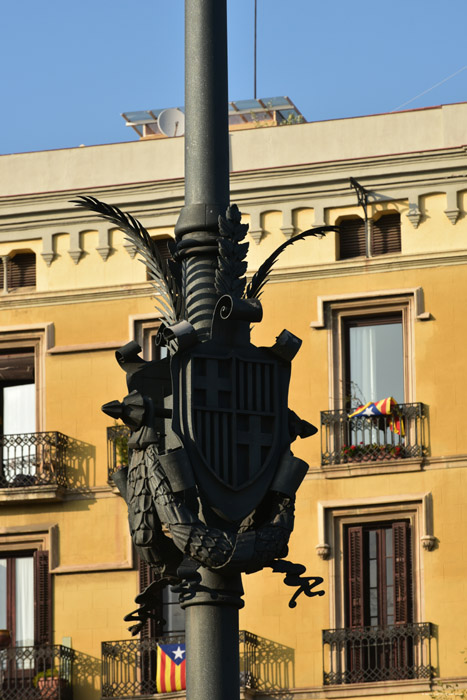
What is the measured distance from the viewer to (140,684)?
30.2m

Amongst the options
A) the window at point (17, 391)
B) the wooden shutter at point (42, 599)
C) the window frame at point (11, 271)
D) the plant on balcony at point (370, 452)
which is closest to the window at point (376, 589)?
the plant on balcony at point (370, 452)

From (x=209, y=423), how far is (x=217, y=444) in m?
0.10

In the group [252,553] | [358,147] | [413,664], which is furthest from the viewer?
[358,147]

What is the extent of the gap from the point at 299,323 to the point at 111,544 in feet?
16.1

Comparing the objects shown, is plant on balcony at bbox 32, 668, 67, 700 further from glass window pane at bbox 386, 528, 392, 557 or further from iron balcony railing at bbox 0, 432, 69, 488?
glass window pane at bbox 386, 528, 392, 557

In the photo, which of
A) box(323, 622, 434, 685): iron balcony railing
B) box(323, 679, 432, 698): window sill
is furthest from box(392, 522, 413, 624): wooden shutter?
box(323, 679, 432, 698): window sill

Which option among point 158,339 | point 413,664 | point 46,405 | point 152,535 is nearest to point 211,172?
point 158,339

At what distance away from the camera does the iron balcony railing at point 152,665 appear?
29.8 m

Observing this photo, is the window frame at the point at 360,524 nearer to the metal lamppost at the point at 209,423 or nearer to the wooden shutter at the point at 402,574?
the wooden shutter at the point at 402,574

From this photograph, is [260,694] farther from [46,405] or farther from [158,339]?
[158,339]

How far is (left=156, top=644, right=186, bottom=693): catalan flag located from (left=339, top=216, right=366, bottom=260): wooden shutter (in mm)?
7127

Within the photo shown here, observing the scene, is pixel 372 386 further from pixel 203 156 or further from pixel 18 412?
pixel 203 156

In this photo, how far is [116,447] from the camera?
31.3m

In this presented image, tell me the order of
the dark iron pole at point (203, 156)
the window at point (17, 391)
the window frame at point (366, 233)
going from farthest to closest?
the window at point (17, 391), the window frame at point (366, 233), the dark iron pole at point (203, 156)
